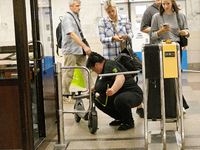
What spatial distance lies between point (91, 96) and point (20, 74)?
978 mm

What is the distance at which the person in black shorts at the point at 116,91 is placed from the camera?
3.79m

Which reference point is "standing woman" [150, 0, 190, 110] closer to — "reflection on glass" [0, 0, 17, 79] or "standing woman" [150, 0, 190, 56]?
"standing woman" [150, 0, 190, 56]

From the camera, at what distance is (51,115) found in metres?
4.02

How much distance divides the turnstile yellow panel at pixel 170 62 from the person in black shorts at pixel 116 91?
84cm

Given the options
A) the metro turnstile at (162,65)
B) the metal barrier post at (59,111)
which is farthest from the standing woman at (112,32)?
the metro turnstile at (162,65)

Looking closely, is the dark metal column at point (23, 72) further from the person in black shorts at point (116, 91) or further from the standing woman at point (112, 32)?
the standing woman at point (112, 32)

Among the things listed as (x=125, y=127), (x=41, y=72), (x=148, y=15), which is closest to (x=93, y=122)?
(x=125, y=127)

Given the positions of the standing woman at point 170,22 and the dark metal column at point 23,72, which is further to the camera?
the standing woman at point 170,22

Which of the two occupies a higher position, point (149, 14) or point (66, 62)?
point (149, 14)

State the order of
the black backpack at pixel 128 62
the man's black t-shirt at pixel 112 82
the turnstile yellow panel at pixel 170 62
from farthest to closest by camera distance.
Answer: the black backpack at pixel 128 62
the man's black t-shirt at pixel 112 82
the turnstile yellow panel at pixel 170 62

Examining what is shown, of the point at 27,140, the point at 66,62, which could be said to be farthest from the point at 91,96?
the point at 66,62

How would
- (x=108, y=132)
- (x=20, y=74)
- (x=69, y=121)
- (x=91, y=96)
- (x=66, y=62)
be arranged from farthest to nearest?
(x=66, y=62)
(x=69, y=121)
(x=108, y=132)
(x=91, y=96)
(x=20, y=74)

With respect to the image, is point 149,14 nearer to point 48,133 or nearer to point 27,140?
point 48,133

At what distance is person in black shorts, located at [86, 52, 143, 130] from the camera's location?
3.79 meters
